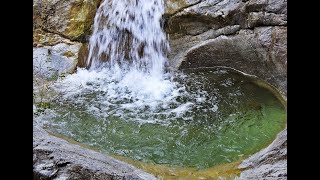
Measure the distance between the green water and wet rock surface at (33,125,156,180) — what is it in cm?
77

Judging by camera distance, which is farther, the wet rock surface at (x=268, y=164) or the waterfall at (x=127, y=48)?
the waterfall at (x=127, y=48)

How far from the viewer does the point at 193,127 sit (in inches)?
198

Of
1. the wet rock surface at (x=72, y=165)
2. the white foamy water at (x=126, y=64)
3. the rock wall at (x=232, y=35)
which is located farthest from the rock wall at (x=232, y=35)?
the wet rock surface at (x=72, y=165)

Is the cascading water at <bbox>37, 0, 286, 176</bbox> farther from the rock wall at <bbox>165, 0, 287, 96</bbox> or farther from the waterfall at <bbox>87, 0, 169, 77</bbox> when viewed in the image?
the rock wall at <bbox>165, 0, 287, 96</bbox>

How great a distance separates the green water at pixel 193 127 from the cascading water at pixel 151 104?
0.04 feet

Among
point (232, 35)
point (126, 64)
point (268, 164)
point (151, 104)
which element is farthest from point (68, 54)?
point (268, 164)

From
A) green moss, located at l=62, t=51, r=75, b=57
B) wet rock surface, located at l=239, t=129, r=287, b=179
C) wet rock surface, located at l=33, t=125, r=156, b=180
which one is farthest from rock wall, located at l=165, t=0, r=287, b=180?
wet rock surface, located at l=33, t=125, r=156, b=180

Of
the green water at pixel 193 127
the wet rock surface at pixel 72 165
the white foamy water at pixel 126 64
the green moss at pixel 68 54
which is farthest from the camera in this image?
the green moss at pixel 68 54

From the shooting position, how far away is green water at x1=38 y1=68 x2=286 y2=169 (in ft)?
14.5

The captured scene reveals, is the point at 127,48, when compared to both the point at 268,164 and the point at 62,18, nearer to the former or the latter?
the point at 62,18

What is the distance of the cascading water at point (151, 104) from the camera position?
4.58 meters

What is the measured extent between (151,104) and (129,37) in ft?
7.31

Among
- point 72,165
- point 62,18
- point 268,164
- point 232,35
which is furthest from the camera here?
point 62,18

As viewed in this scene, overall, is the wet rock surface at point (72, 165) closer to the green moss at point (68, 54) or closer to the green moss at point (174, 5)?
the green moss at point (68, 54)
